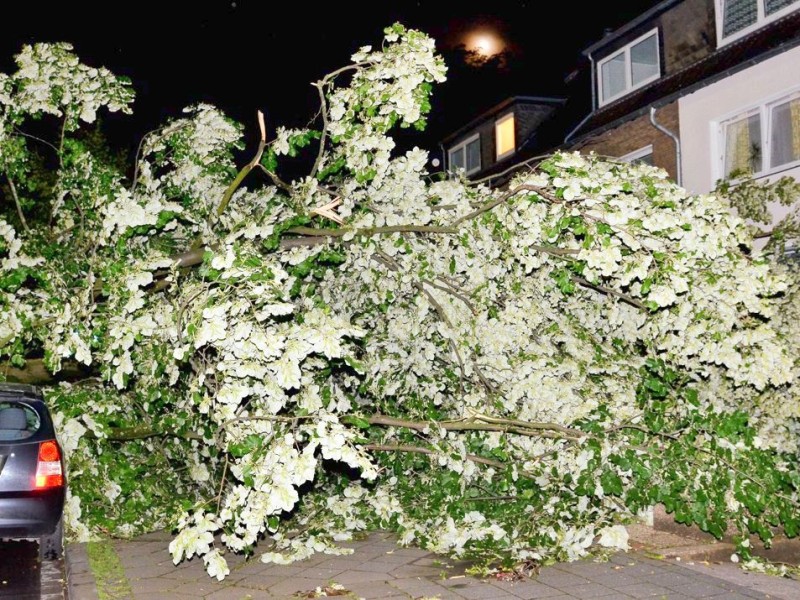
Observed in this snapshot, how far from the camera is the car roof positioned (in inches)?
250

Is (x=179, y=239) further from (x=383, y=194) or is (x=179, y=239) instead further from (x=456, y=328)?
(x=456, y=328)

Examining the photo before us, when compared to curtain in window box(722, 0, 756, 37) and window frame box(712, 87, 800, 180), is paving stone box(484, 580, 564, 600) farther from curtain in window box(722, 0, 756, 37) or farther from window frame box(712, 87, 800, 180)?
curtain in window box(722, 0, 756, 37)

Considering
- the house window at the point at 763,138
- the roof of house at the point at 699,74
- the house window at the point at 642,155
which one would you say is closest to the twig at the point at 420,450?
the house window at the point at 763,138

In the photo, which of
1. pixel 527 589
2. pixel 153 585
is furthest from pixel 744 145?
pixel 153 585

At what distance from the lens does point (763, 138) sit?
13.1 metres

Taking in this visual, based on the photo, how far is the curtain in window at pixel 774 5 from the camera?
13148 millimetres

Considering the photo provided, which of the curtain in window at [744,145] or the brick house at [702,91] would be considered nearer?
the brick house at [702,91]

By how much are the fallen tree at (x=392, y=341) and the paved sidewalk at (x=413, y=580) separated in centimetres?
27

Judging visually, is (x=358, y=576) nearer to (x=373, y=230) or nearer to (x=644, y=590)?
(x=644, y=590)

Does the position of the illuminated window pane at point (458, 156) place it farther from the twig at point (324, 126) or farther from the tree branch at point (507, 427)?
the tree branch at point (507, 427)

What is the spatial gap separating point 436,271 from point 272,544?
2.83m

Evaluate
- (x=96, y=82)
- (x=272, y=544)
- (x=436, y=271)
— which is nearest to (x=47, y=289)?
(x=96, y=82)

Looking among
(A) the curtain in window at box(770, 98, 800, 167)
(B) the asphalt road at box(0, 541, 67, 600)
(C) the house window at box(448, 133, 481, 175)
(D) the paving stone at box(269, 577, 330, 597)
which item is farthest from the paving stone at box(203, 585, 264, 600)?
(C) the house window at box(448, 133, 481, 175)

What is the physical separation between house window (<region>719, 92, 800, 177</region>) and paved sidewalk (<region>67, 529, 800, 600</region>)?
26.8 ft
